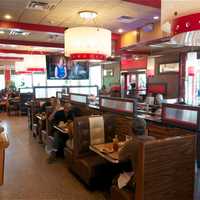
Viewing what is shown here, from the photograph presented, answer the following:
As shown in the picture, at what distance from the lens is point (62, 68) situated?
8.91 m

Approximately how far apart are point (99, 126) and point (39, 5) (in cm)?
280

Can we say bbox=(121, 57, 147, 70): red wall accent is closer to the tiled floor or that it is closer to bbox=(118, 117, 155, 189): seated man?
the tiled floor

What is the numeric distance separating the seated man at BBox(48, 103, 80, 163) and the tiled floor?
30 cm

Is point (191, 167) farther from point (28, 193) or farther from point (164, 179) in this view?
point (28, 193)

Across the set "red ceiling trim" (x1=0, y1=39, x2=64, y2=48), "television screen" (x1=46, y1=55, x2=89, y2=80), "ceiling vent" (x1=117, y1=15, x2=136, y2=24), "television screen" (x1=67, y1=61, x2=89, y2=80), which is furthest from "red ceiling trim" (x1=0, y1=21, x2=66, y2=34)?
"television screen" (x1=67, y1=61, x2=89, y2=80)

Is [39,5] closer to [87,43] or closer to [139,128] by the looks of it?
[87,43]

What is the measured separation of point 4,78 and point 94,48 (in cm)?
1344

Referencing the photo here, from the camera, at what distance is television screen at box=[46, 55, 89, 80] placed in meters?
8.69

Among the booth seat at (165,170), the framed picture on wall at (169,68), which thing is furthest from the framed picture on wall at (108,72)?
the booth seat at (165,170)

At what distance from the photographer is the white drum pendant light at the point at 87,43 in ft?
11.5

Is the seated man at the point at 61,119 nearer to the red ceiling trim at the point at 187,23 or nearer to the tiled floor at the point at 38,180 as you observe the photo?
the tiled floor at the point at 38,180

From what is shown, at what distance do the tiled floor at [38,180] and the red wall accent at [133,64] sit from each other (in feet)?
25.2

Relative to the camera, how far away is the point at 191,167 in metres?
2.54

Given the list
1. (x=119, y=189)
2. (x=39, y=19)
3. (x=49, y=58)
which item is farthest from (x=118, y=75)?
(x=119, y=189)
